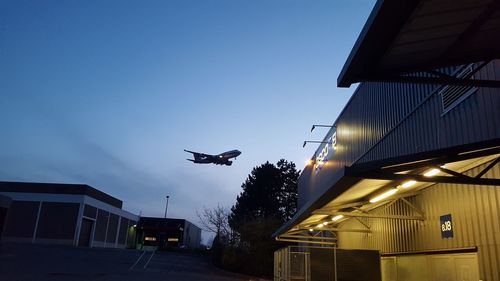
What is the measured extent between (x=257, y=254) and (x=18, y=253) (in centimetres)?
2210

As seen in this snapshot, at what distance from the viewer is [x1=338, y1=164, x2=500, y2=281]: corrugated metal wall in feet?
28.4

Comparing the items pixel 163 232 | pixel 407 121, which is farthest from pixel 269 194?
pixel 407 121

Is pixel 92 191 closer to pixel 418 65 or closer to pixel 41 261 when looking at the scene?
pixel 41 261

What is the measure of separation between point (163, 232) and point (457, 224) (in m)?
78.9

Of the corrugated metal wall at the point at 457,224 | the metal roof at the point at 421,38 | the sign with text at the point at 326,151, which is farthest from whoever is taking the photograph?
the sign with text at the point at 326,151

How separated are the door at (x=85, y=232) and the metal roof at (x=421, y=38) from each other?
2570 inches

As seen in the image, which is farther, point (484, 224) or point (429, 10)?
point (484, 224)

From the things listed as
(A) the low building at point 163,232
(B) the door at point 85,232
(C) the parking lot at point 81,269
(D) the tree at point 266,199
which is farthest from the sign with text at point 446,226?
(A) the low building at point 163,232

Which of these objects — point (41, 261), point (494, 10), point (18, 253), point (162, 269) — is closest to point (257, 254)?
point (162, 269)

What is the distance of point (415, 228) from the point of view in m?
12.3

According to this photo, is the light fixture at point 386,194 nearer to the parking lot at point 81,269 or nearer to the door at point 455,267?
the door at point 455,267

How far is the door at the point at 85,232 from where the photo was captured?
63.3 metres

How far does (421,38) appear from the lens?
4.66m

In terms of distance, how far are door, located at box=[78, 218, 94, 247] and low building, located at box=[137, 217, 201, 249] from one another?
17.8m
